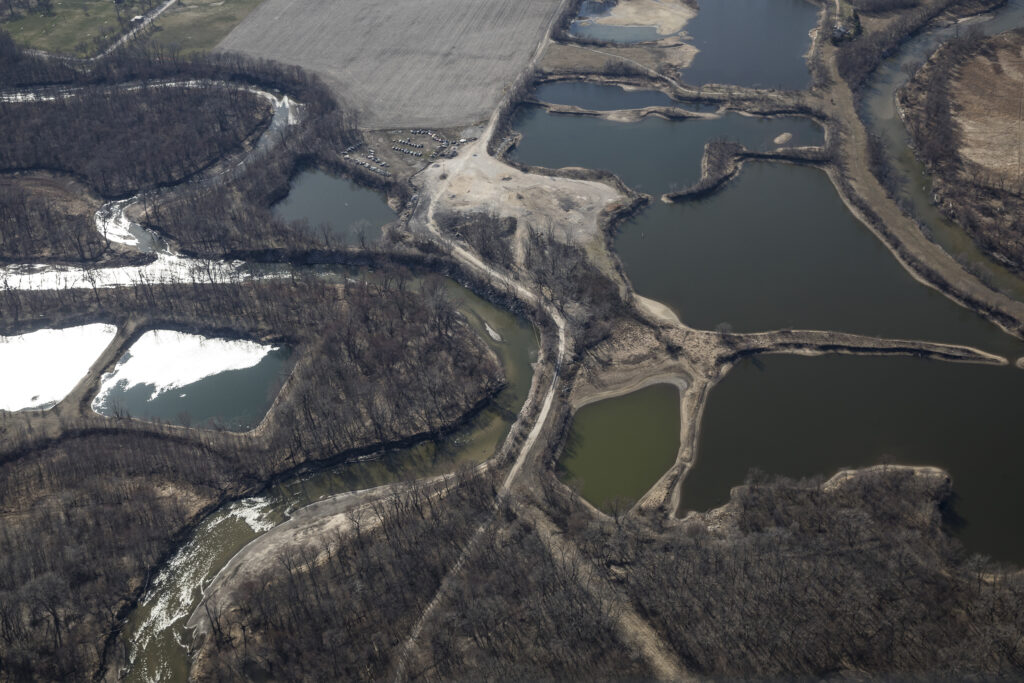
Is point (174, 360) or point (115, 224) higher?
point (115, 224)

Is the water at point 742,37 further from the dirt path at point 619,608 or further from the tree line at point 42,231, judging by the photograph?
the dirt path at point 619,608

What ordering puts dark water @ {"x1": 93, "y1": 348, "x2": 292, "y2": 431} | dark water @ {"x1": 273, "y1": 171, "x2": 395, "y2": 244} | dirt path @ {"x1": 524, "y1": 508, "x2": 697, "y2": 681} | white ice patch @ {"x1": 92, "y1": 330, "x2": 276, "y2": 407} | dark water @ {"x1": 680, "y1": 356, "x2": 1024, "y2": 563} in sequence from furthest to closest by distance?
dark water @ {"x1": 273, "y1": 171, "x2": 395, "y2": 244}, white ice patch @ {"x1": 92, "y1": 330, "x2": 276, "y2": 407}, dark water @ {"x1": 93, "y1": 348, "x2": 292, "y2": 431}, dark water @ {"x1": 680, "y1": 356, "x2": 1024, "y2": 563}, dirt path @ {"x1": 524, "y1": 508, "x2": 697, "y2": 681}

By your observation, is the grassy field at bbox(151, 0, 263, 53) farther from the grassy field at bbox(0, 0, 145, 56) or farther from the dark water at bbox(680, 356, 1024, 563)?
the dark water at bbox(680, 356, 1024, 563)

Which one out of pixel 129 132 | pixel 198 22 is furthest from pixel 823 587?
pixel 198 22

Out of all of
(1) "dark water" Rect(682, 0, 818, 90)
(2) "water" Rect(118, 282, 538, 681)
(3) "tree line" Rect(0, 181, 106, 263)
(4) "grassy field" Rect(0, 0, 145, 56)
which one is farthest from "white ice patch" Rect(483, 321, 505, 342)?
(4) "grassy field" Rect(0, 0, 145, 56)

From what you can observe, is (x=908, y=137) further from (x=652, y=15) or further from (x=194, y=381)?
(x=194, y=381)

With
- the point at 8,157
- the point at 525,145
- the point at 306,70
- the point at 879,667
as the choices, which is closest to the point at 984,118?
the point at 525,145
